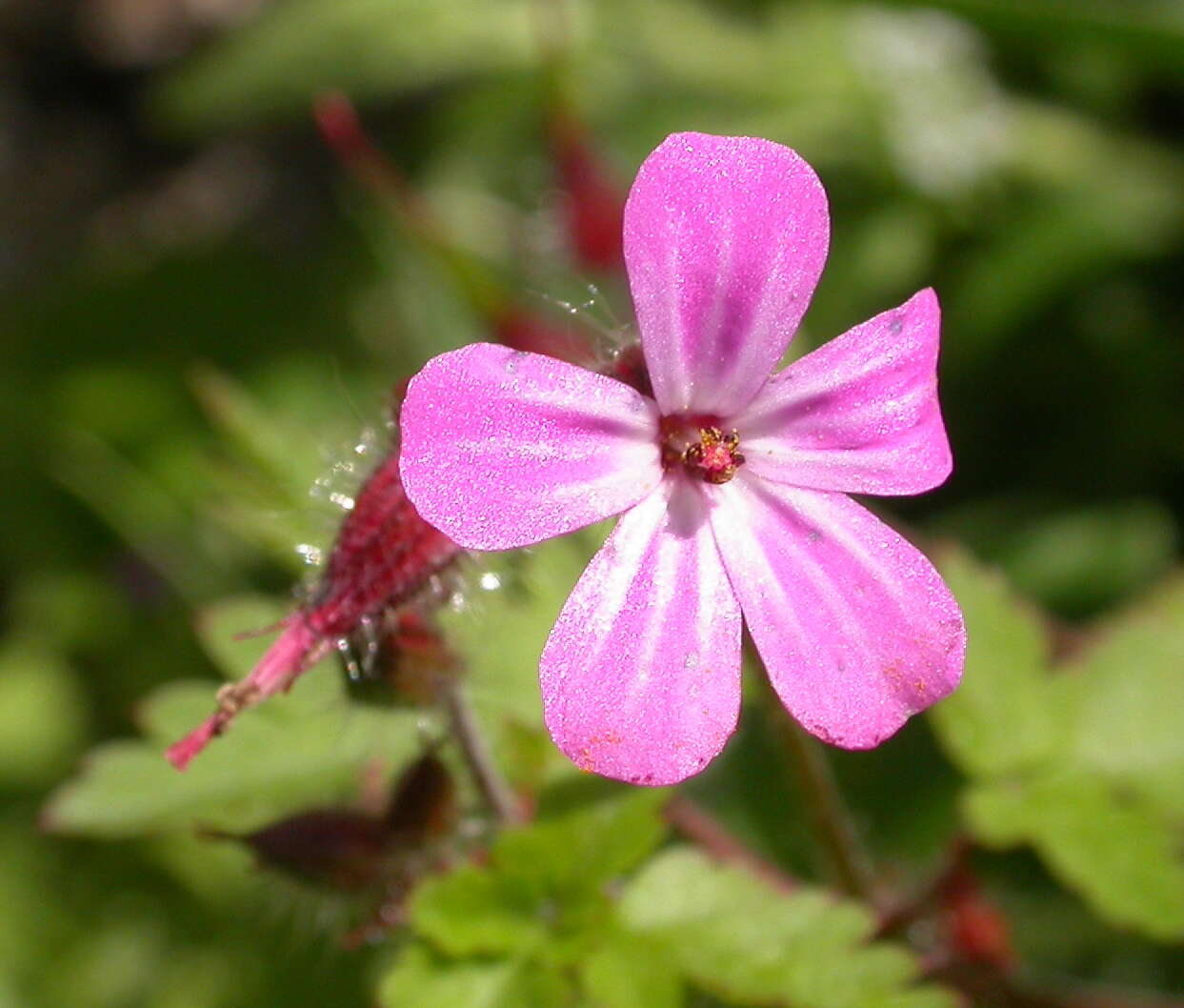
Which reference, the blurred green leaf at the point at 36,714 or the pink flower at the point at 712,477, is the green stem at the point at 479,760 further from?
the blurred green leaf at the point at 36,714

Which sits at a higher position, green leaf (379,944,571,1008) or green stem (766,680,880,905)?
green leaf (379,944,571,1008)

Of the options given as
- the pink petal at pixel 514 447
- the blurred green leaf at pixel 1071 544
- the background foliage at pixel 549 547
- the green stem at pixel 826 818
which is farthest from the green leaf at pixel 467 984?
the blurred green leaf at pixel 1071 544

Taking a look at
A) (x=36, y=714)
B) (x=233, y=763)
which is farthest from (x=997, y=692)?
(x=36, y=714)

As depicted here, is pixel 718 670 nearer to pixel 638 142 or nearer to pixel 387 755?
pixel 387 755

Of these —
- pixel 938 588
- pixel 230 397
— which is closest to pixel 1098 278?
pixel 230 397

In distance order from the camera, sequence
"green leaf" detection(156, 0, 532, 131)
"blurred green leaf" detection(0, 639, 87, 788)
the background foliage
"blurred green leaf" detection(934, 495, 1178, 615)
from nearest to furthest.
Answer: the background foliage, "blurred green leaf" detection(934, 495, 1178, 615), "blurred green leaf" detection(0, 639, 87, 788), "green leaf" detection(156, 0, 532, 131)

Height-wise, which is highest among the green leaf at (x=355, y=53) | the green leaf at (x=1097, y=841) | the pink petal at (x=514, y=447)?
the pink petal at (x=514, y=447)

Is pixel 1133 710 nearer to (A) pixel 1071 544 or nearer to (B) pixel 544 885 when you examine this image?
(B) pixel 544 885

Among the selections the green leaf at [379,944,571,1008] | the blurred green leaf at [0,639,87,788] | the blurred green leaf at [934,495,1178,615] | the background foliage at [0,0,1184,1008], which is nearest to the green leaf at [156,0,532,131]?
the background foliage at [0,0,1184,1008]

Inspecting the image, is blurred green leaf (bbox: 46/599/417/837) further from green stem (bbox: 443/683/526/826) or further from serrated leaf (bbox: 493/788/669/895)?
serrated leaf (bbox: 493/788/669/895)
